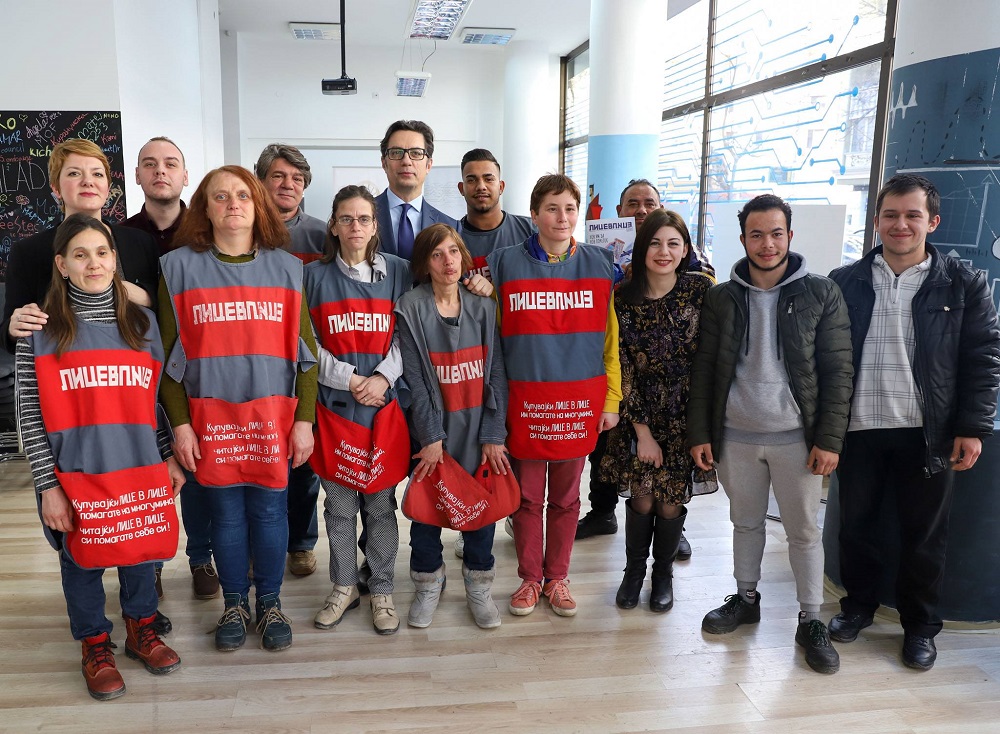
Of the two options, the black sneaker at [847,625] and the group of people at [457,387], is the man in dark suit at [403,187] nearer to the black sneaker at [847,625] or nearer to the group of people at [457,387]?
the group of people at [457,387]

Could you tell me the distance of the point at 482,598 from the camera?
103 inches

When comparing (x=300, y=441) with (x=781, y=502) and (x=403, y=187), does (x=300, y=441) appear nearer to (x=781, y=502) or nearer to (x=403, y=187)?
(x=403, y=187)

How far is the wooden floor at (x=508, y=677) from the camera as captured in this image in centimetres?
210

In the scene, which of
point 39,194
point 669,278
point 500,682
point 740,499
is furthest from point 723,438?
point 39,194

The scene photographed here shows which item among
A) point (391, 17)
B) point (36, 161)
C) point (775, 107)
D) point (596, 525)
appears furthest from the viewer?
point (391, 17)

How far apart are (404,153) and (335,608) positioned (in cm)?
170

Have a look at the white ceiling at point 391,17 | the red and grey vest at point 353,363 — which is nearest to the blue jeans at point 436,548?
the red and grey vest at point 353,363

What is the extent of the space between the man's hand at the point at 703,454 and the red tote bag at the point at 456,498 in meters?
0.66

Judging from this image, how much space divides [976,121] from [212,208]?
250 centimetres

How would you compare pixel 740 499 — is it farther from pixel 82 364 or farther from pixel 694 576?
pixel 82 364

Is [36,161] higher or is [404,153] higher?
[36,161]

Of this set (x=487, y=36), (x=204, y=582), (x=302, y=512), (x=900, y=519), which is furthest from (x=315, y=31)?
(x=900, y=519)

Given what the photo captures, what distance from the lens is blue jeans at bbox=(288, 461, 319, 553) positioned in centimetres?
295

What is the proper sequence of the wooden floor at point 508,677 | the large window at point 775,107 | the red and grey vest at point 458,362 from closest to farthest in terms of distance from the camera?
the wooden floor at point 508,677 → the red and grey vest at point 458,362 → the large window at point 775,107
